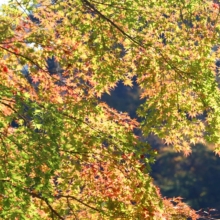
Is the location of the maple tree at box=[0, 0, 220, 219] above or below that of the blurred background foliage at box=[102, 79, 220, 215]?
below

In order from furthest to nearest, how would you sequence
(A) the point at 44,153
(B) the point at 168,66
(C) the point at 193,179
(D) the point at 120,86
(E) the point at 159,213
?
(D) the point at 120,86
(C) the point at 193,179
(B) the point at 168,66
(E) the point at 159,213
(A) the point at 44,153

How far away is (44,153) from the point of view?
11.2ft

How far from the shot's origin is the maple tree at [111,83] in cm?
443

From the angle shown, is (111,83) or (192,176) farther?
(192,176)

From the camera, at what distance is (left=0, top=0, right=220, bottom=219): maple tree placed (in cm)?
443

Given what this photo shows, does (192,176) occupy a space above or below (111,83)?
above

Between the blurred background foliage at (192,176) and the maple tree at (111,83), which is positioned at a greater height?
the blurred background foliage at (192,176)

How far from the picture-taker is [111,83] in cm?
586

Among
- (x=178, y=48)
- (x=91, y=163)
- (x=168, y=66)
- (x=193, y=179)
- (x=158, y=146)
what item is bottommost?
(x=91, y=163)

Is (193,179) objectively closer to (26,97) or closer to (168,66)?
(168,66)

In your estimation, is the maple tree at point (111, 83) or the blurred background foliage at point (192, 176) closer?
the maple tree at point (111, 83)

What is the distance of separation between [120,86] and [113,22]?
30652 millimetres

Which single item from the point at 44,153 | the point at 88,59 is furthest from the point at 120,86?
the point at 44,153

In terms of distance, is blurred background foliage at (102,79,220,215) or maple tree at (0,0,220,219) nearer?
maple tree at (0,0,220,219)
